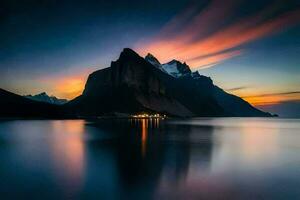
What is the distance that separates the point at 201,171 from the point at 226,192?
8366 millimetres

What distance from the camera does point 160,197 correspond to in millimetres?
19750

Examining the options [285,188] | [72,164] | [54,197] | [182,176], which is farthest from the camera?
[72,164]

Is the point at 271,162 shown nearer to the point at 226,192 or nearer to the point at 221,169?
the point at 221,169

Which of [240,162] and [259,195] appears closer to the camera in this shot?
[259,195]

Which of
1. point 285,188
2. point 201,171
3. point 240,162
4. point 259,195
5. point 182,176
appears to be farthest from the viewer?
point 240,162

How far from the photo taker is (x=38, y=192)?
69.1ft

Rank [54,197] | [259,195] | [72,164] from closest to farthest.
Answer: [54,197], [259,195], [72,164]

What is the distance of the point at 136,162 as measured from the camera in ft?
113

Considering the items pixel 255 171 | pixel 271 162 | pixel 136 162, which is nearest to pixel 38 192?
pixel 136 162

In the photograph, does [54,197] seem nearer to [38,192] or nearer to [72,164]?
[38,192]

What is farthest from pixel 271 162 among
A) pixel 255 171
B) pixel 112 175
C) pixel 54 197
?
pixel 54 197

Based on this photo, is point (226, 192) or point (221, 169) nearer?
point (226, 192)

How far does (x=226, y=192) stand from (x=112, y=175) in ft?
34.6

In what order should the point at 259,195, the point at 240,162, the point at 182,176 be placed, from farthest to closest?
the point at 240,162
the point at 182,176
the point at 259,195
